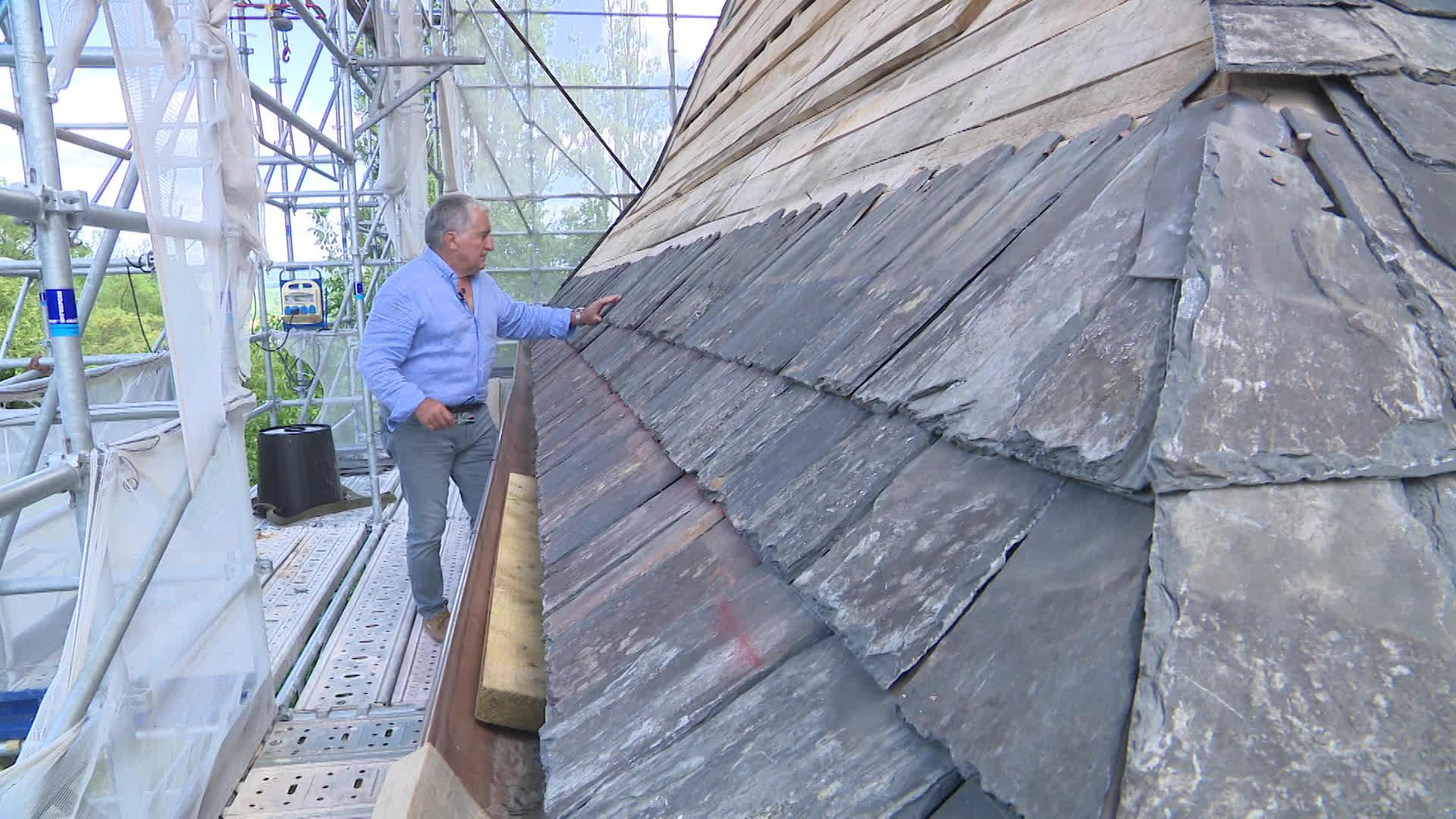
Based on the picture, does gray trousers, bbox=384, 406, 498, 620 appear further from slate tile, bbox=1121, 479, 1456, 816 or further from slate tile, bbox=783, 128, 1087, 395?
slate tile, bbox=1121, 479, 1456, 816

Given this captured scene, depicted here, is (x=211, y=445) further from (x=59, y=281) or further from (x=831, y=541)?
(x=831, y=541)

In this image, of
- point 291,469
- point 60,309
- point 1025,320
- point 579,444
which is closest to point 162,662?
point 60,309

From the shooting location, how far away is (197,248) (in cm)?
359

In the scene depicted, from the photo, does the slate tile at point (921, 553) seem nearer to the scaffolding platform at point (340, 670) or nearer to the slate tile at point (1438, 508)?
the slate tile at point (1438, 508)

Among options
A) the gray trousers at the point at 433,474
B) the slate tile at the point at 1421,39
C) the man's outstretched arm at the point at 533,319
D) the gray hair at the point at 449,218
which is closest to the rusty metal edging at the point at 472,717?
the slate tile at the point at 1421,39

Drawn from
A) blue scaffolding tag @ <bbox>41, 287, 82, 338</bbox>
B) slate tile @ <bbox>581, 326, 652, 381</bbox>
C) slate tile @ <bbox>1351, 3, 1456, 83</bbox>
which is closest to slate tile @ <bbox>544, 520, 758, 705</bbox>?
slate tile @ <bbox>1351, 3, 1456, 83</bbox>

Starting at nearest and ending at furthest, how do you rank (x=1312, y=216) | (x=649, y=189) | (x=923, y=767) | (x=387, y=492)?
(x=923, y=767) → (x=1312, y=216) → (x=649, y=189) → (x=387, y=492)

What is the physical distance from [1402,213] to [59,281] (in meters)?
3.24

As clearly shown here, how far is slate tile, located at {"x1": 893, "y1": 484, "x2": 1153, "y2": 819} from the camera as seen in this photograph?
48 cm

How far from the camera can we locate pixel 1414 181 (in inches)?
30.4

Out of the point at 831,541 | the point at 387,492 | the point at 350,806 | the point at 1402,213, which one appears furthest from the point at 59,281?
the point at 387,492

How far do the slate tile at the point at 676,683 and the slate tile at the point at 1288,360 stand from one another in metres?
0.39

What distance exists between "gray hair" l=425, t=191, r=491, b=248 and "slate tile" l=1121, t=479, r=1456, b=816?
11.8 feet

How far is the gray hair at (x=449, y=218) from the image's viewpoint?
3727 mm
